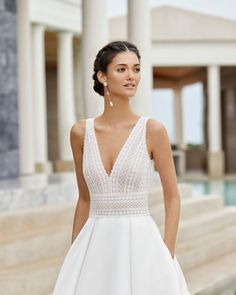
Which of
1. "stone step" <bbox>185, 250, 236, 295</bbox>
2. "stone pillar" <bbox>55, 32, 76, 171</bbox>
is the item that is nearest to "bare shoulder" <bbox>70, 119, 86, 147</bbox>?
"stone step" <bbox>185, 250, 236, 295</bbox>

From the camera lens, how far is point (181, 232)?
41.3 feet

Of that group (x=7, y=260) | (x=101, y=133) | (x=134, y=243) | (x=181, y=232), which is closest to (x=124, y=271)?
(x=134, y=243)

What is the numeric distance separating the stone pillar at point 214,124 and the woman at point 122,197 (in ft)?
129

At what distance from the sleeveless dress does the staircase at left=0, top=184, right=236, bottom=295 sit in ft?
A: 13.8

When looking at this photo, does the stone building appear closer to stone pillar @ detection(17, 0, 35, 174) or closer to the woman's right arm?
stone pillar @ detection(17, 0, 35, 174)

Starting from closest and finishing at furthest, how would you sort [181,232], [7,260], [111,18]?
[7,260] < [181,232] < [111,18]

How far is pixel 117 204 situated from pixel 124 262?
0.37m

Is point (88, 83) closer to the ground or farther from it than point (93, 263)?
farther from it

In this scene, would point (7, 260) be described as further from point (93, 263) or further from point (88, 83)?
point (88, 83)

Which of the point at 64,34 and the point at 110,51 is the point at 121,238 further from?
the point at 64,34

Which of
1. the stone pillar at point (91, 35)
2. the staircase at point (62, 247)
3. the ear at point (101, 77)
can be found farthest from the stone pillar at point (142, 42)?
the ear at point (101, 77)

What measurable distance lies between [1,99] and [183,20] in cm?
2863

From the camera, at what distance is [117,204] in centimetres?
439

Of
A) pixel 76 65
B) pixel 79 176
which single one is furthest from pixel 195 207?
pixel 76 65
